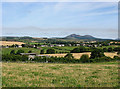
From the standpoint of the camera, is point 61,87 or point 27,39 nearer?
point 61,87

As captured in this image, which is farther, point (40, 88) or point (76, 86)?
point (76, 86)

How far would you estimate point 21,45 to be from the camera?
10244 centimetres

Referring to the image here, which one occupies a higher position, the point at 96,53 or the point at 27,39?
the point at 27,39

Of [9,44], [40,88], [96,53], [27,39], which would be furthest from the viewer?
[27,39]

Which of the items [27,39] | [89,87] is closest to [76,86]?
[89,87]

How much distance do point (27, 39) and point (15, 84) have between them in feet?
405

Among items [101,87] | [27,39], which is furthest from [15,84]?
[27,39]

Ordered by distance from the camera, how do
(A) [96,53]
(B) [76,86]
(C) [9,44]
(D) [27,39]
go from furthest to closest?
(D) [27,39] < (C) [9,44] < (A) [96,53] < (B) [76,86]

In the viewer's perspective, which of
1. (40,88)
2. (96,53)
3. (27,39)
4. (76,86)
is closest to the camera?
(40,88)

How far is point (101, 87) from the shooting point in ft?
25.7

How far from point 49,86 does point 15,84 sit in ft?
5.97

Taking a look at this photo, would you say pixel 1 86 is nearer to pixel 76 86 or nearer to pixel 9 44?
pixel 76 86

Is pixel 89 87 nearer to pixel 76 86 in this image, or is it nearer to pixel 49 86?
pixel 76 86

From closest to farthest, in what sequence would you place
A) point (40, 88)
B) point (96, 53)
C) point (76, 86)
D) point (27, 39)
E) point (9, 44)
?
point (40, 88) < point (76, 86) < point (96, 53) < point (9, 44) < point (27, 39)
